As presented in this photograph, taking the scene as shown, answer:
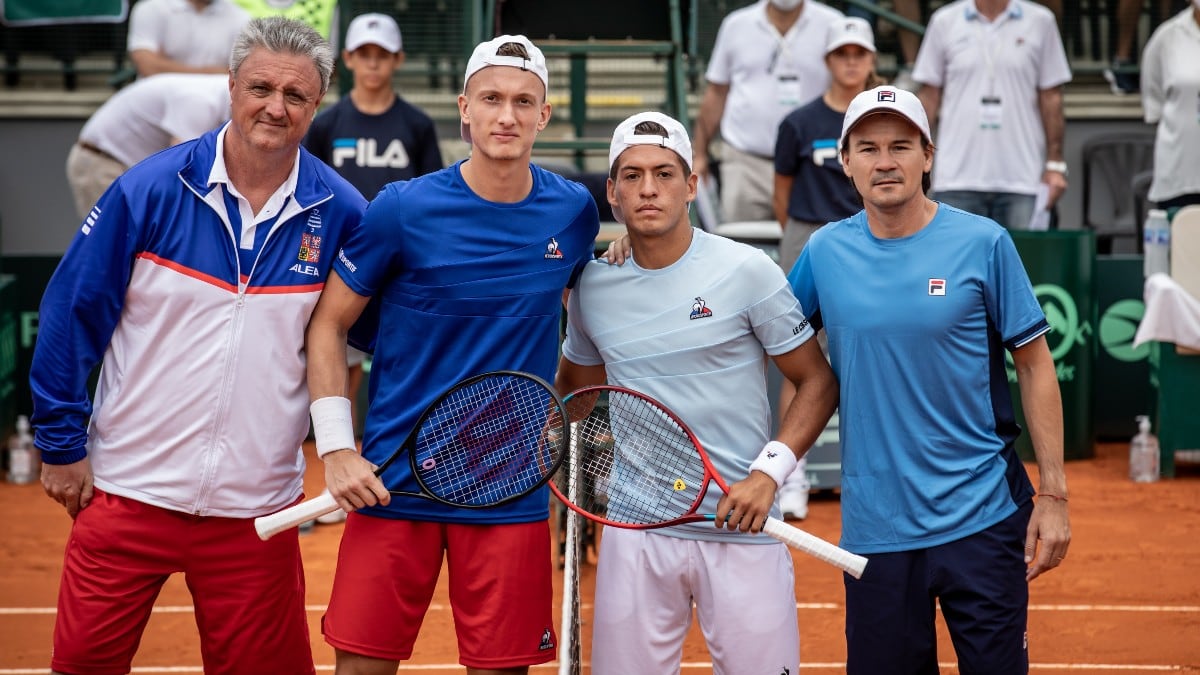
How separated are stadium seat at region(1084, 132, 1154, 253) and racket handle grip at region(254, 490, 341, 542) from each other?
1081 cm

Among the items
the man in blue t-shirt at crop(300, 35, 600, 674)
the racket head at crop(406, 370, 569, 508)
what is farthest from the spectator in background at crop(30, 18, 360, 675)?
the racket head at crop(406, 370, 569, 508)

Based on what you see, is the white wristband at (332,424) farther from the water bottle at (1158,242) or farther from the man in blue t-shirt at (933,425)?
the water bottle at (1158,242)

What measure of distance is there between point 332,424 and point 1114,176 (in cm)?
1114

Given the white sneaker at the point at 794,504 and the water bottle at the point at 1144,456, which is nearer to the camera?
the white sneaker at the point at 794,504

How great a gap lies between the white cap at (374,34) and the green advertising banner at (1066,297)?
4.18 metres

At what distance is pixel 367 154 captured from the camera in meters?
9.08

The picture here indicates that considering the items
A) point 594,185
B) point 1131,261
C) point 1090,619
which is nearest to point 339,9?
point 594,185

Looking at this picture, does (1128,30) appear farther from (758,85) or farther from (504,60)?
(504,60)

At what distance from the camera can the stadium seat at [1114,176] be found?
13.7 metres

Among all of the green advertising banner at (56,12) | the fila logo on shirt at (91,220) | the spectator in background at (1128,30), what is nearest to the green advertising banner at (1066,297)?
the spectator in background at (1128,30)

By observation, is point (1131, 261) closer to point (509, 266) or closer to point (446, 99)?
point (446, 99)

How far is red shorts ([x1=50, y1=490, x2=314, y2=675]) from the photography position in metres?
4.41

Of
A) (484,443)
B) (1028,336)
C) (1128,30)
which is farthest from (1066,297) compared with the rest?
(484,443)

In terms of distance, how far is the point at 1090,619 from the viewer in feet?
23.4
